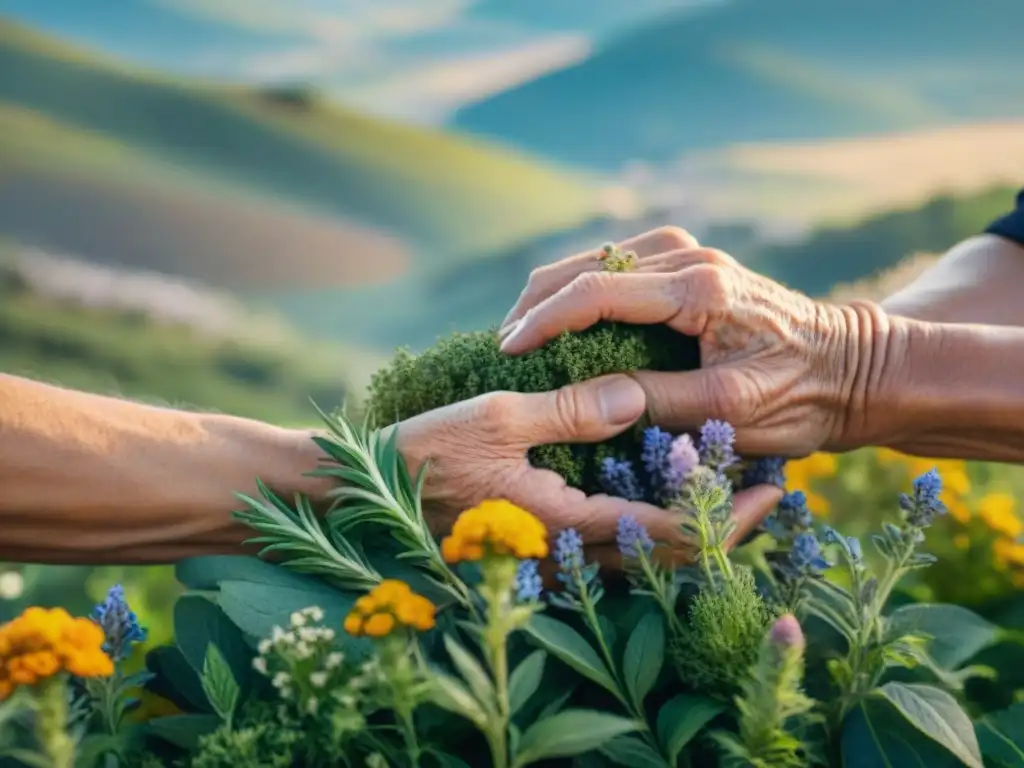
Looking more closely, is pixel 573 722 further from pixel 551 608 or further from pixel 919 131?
pixel 919 131

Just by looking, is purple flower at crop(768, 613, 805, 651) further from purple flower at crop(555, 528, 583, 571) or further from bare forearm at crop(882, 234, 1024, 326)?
bare forearm at crop(882, 234, 1024, 326)

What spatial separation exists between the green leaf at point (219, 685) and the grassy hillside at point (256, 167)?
183 centimetres

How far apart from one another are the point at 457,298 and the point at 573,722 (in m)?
2.03

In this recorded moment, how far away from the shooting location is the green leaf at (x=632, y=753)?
71 cm

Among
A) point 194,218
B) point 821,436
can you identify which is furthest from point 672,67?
point 821,436

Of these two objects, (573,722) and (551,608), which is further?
(551,608)

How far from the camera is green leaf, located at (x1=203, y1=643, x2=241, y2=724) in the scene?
69 centimetres

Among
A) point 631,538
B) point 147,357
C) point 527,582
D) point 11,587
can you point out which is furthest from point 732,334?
point 147,357

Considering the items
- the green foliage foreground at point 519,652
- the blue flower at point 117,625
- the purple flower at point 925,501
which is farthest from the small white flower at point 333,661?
the purple flower at point 925,501

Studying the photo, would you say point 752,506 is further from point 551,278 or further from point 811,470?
→ point 811,470

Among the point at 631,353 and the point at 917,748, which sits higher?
the point at 631,353

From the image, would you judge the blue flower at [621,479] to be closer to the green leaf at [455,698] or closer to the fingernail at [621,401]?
the fingernail at [621,401]

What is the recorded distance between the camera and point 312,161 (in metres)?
2.55

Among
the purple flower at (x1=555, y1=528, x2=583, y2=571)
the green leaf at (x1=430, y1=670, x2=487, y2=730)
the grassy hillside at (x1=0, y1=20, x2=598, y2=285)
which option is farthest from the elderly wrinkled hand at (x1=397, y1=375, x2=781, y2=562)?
the grassy hillside at (x1=0, y1=20, x2=598, y2=285)
